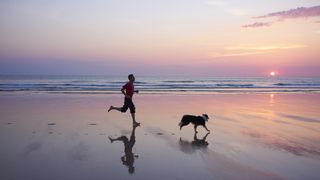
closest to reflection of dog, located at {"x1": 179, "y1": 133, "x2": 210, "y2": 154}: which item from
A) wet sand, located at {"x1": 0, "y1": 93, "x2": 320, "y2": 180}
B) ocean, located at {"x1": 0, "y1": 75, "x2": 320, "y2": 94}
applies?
wet sand, located at {"x1": 0, "y1": 93, "x2": 320, "y2": 180}

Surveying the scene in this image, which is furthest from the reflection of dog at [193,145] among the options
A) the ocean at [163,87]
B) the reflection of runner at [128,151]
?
the ocean at [163,87]

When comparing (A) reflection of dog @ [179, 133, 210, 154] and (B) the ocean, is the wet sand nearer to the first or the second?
(A) reflection of dog @ [179, 133, 210, 154]

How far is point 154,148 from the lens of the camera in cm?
728

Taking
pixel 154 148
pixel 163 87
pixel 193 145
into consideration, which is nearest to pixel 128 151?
pixel 154 148

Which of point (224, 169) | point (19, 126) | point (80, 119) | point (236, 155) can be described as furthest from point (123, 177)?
point (80, 119)

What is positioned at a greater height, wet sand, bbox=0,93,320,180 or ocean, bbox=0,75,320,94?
wet sand, bbox=0,93,320,180

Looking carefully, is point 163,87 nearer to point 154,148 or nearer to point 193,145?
point 193,145

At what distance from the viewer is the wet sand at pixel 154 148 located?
5.57 m

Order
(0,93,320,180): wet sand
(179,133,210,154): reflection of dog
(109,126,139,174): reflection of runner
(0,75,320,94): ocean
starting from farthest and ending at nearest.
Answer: (0,75,320,94): ocean < (179,133,210,154): reflection of dog < (109,126,139,174): reflection of runner < (0,93,320,180): wet sand

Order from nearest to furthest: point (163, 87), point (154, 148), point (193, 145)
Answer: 1. point (154, 148)
2. point (193, 145)
3. point (163, 87)

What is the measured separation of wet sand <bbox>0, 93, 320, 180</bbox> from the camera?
5574mm

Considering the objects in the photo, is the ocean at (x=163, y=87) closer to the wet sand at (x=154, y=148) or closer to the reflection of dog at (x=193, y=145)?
the wet sand at (x=154, y=148)

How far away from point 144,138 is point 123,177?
315 cm

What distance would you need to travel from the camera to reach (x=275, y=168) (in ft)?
19.3
